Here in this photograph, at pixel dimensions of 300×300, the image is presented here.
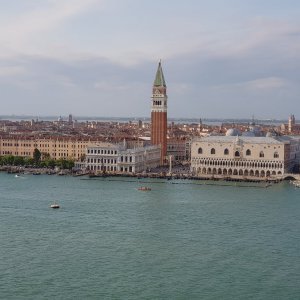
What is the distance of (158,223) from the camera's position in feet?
32.6

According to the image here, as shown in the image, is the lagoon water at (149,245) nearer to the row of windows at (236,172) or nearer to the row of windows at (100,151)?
the row of windows at (236,172)

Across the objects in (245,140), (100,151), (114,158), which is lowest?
(114,158)

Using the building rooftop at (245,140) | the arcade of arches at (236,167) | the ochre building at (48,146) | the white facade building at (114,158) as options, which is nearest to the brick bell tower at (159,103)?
the white facade building at (114,158)

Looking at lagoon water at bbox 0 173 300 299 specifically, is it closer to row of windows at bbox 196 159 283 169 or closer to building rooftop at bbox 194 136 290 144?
row of windows at bbox 196 159 283 169

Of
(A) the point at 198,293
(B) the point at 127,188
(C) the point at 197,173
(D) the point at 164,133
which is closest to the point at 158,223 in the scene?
(A) the point at 198,293

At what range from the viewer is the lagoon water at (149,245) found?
265 inches

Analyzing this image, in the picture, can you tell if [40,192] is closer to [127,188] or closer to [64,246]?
[127,188]

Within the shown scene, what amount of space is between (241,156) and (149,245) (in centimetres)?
882

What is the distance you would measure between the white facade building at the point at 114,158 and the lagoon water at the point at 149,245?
4.06 meters

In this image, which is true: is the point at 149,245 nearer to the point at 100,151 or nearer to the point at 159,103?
the point at 100,151

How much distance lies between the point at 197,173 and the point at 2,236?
888 cm

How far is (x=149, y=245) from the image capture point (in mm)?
8477

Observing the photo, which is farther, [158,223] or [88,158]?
[88,158]

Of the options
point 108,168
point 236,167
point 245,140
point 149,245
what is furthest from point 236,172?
point 149,245
